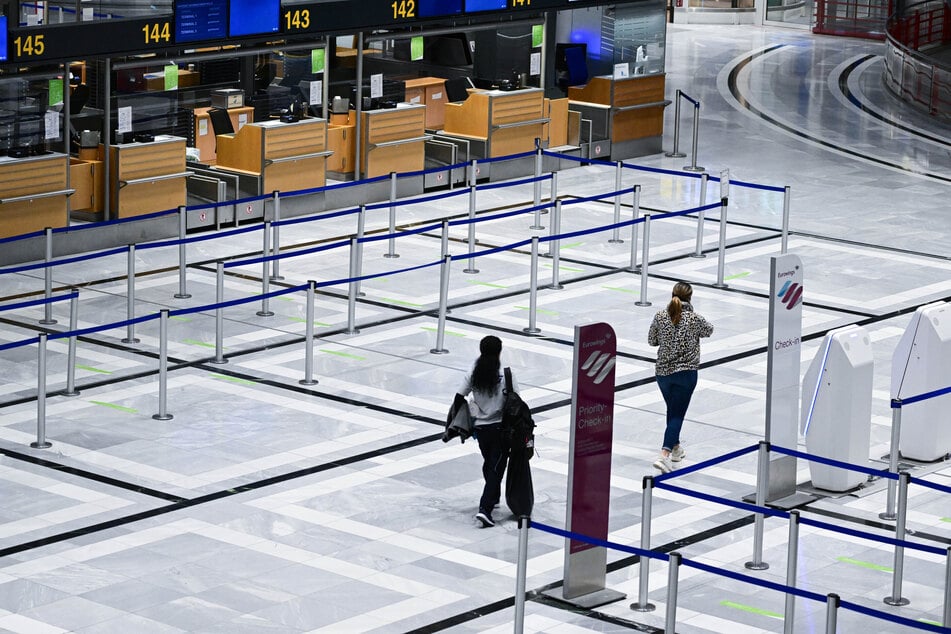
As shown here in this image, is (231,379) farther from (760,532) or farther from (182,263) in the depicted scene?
(760,532)

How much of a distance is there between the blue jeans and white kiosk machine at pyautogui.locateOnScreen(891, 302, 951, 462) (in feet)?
5.81

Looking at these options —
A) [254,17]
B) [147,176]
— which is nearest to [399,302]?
[147,176]

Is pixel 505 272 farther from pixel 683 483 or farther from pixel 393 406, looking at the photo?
pixel 683 483

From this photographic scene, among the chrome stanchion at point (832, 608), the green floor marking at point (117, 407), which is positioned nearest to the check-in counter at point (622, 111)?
the green floor marking at point (117, 407)

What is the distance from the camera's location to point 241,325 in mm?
16109

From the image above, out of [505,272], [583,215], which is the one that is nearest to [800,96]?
[583,215]

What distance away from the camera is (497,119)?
23.8 metres

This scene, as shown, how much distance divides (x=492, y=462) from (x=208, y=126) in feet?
38.2

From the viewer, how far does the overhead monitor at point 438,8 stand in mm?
21688

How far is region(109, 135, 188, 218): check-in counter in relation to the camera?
19.7 meters

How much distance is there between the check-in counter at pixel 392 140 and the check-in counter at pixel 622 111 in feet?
11.0

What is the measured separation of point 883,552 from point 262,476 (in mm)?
4281

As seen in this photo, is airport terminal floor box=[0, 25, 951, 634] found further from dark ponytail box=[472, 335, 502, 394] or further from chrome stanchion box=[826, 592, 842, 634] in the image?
chrome stanchion box=[826, 592, 842, 634]

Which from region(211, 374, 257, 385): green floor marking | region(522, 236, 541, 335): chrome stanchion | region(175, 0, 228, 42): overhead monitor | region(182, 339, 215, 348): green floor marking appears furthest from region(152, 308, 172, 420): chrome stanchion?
region(175, 0, 228, 42): overhead monitor
